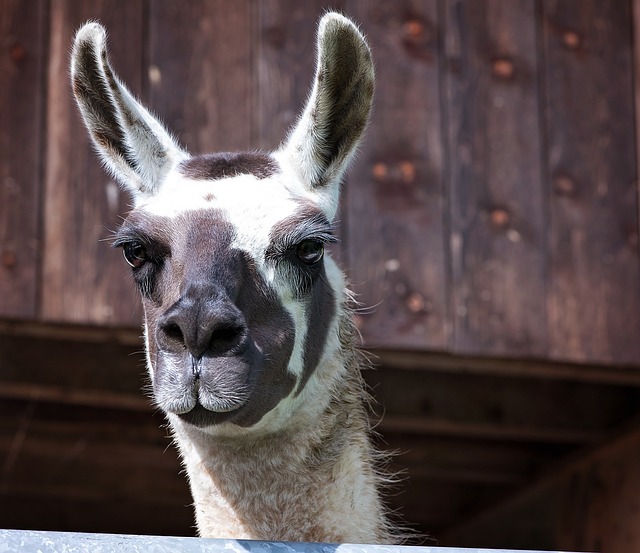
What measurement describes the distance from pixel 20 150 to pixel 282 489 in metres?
3.70

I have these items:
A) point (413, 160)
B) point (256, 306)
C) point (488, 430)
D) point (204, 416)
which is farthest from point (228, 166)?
point (488, 430)

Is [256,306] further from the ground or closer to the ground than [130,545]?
further from the ground

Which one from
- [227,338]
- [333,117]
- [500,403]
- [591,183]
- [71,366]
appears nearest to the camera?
[227,338]

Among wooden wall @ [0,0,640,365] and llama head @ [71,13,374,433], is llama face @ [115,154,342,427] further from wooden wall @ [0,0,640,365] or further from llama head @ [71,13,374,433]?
wooden wall @ [0,0,640,365]

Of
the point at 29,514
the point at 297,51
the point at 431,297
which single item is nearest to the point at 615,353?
the point at 431,297

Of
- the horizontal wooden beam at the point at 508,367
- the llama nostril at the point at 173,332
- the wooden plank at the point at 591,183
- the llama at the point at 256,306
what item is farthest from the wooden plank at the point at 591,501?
the llama nostril at the point at 173,332

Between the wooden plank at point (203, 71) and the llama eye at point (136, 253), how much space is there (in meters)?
3.17

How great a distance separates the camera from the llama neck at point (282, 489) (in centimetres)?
479

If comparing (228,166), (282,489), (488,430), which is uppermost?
(228,166)

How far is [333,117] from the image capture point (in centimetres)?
519

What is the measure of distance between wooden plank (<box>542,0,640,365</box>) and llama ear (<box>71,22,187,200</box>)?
3.60 metres

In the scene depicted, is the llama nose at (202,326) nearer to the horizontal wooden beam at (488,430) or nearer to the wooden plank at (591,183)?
the wooden plank at (591,183)

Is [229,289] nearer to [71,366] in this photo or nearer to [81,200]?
[81,200]

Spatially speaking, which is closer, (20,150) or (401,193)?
(20,150)
